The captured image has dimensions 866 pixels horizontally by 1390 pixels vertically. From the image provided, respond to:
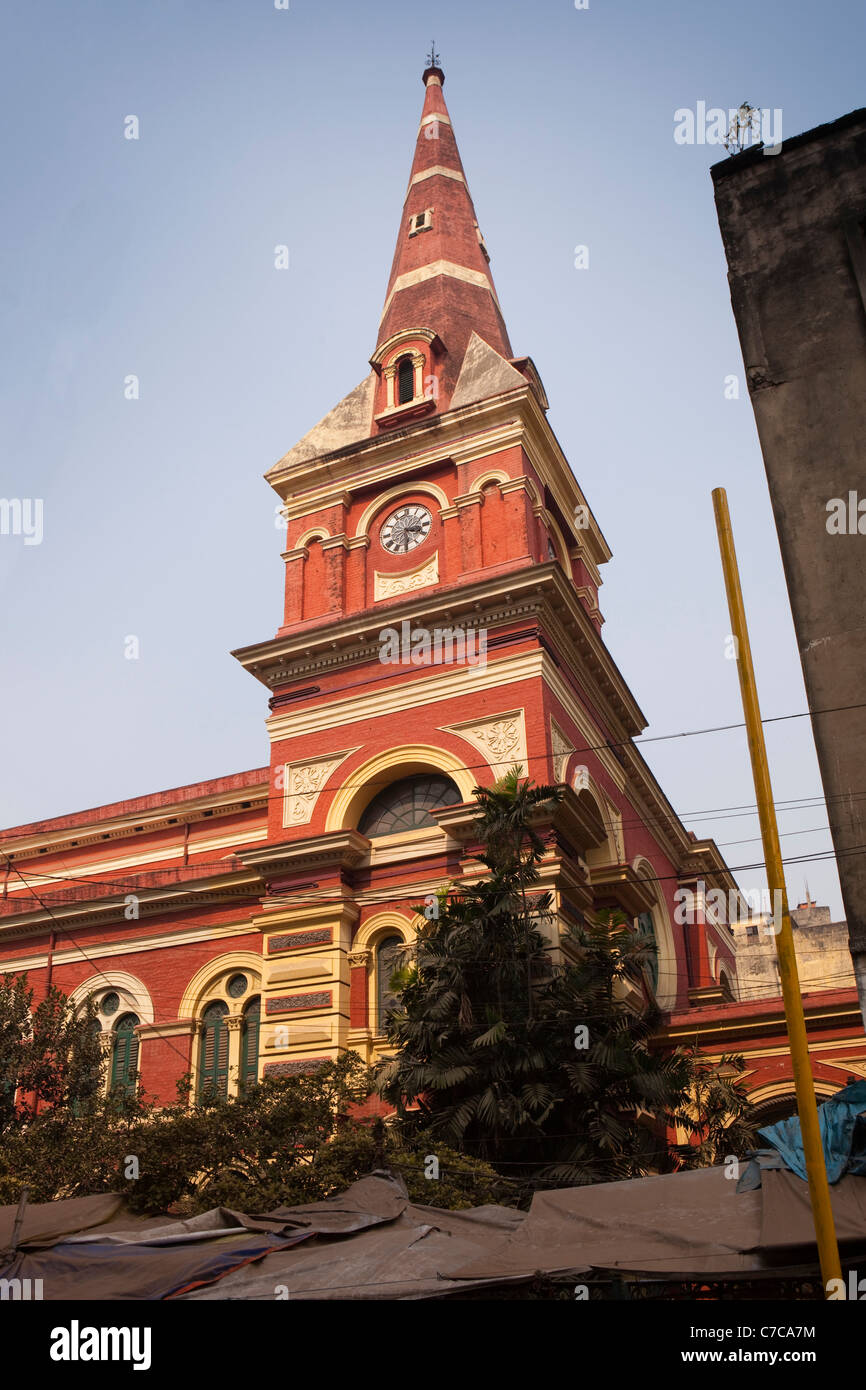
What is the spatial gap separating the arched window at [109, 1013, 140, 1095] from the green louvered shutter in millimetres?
2847

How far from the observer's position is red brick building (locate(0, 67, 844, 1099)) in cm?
Answer: 2408

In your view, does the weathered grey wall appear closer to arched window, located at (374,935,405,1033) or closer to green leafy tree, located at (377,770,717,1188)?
green leafy tree, located at (377,770,717,1188)

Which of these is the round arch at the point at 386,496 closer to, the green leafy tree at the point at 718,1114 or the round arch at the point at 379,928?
the round arch at the point at 379,928

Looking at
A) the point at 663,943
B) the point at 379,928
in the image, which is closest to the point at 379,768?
the point at 379,928

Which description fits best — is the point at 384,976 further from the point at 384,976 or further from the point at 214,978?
the point at 214,978

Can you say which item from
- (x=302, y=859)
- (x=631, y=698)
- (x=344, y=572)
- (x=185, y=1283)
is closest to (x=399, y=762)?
(x=302, y=859)

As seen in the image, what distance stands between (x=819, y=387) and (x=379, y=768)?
15.3m

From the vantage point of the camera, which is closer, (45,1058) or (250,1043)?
(45,1058)

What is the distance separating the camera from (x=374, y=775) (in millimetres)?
25406

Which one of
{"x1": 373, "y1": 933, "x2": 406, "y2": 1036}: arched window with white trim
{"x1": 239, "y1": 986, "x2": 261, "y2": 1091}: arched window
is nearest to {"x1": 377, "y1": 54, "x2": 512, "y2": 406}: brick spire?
{"x1": 373, "y1": 933, "x2": 406, "y2": 1036}: arched window with white trim

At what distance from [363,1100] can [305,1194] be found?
107 inches
